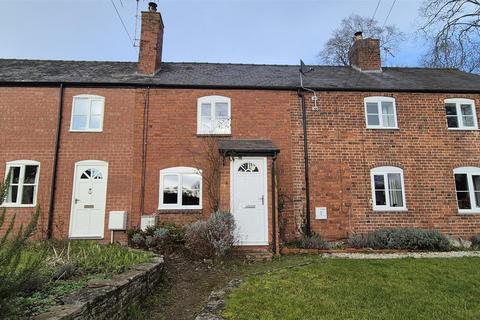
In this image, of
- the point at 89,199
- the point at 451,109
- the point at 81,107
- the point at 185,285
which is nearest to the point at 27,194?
the point at 89,199

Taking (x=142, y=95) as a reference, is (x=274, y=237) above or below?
below

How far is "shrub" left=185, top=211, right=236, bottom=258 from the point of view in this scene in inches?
350

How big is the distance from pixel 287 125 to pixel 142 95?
554 cm

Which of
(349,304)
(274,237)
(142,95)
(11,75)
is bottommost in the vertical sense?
(349,304)

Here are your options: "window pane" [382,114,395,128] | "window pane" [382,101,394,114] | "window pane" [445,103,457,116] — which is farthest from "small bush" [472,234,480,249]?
"window pane" [382,101,394,114]

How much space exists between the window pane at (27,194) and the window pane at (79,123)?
8.35 feet

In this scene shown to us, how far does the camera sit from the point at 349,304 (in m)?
5.43

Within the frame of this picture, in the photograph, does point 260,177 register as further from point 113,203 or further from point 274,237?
point 113,203

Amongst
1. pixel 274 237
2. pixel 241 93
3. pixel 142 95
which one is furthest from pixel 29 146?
pixel 274 237

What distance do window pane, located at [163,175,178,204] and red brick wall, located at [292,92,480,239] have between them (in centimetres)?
427

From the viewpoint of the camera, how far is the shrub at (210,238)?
8.89 meters

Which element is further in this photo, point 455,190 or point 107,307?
point 455,190

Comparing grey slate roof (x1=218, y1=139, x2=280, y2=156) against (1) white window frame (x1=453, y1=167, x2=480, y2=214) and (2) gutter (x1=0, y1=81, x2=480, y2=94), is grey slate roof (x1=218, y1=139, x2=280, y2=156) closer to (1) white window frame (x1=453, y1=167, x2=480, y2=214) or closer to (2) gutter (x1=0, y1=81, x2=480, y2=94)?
(2) gutter (x1=0, y1=81, x2=480, y2=94)

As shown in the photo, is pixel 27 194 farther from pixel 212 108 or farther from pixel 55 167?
pixel 212 108
